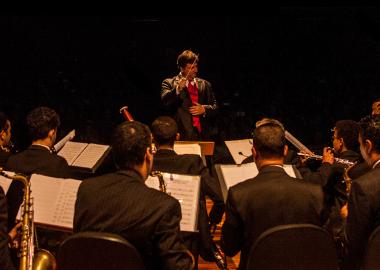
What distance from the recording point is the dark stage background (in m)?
7.38

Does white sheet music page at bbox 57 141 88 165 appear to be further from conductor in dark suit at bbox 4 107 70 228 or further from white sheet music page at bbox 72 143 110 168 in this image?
conductor in dark suit at bbox 4 107 70 228

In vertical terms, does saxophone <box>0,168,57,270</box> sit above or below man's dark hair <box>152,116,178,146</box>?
below

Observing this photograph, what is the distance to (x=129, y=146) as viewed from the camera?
2.44m

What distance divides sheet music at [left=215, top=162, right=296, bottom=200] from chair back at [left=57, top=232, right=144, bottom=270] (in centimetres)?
123

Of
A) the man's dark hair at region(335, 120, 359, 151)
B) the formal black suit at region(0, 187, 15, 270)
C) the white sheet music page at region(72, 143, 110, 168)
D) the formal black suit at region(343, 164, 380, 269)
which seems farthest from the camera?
the man's dark hair at region(335, 120, 359, 151)

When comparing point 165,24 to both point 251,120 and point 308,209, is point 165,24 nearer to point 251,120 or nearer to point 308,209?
point 251,120

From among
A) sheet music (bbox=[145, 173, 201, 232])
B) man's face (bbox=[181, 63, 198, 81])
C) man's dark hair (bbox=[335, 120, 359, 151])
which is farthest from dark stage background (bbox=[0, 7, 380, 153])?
sheet music (bbox=[145, 173, 201, 232])

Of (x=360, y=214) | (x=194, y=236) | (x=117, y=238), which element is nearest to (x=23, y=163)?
(x=194, y=236)

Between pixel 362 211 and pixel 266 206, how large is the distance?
451 mm

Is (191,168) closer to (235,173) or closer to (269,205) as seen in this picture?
(235,173)

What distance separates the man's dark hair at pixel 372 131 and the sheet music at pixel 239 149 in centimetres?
166

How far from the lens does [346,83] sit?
26.9 feet

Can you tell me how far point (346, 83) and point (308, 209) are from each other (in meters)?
6.02

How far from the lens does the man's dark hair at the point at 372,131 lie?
278 centimetres
